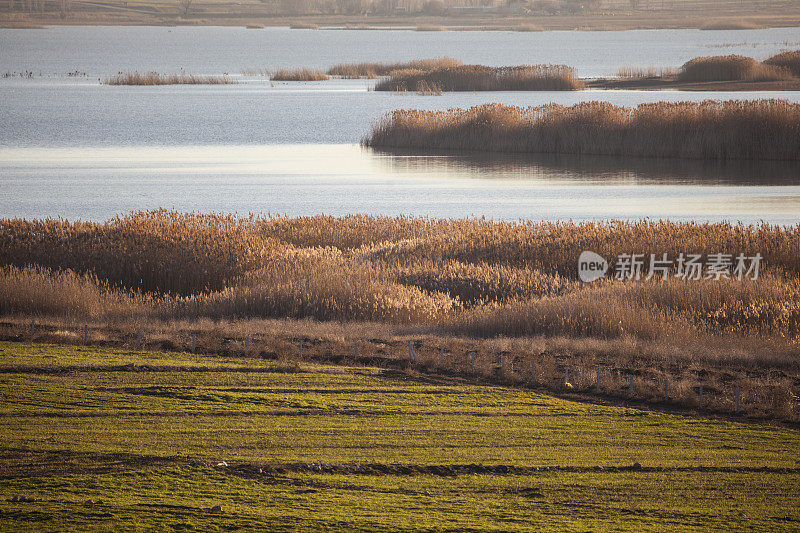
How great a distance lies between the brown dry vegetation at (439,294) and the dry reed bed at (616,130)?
1994 centimetres

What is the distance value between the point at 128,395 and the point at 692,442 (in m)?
5.70

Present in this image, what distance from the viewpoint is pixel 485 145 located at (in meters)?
47.4

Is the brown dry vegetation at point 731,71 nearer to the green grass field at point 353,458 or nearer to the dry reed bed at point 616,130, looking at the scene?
the dry reed bed at point 616,130

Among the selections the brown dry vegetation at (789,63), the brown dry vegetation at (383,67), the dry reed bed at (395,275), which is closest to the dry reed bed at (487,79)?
the brown dry vegetation at (383,67)

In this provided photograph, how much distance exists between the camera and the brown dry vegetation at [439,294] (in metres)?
13.9

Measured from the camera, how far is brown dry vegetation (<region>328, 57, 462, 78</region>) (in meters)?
89.5

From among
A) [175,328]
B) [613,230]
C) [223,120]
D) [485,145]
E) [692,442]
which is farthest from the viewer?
[223,120]

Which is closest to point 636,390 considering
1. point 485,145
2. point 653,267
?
point 653,267

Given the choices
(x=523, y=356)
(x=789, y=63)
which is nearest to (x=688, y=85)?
(x=789, y=63)

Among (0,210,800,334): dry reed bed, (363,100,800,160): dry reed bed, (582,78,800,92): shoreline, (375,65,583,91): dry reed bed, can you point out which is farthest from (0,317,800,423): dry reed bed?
(375,65,583,91): dry reed bed

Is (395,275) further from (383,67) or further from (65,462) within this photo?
(383,67)

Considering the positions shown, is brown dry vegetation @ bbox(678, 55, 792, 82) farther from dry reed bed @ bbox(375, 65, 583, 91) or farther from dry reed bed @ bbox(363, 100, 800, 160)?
dry reed bed @ bbox(363, 100, 800, 160)

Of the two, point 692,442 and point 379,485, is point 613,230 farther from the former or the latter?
point 379,485

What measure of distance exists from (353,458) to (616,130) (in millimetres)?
37993
